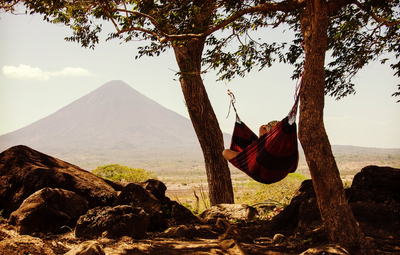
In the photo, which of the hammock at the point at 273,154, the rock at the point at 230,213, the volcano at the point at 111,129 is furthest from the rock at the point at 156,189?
the volcano at the point at 111,129

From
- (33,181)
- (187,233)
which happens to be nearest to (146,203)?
(187,233)

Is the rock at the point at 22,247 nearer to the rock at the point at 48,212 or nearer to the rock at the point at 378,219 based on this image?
the rock at the point at 48,212

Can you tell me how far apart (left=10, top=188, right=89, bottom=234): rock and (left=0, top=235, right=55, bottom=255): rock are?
2.29 feet

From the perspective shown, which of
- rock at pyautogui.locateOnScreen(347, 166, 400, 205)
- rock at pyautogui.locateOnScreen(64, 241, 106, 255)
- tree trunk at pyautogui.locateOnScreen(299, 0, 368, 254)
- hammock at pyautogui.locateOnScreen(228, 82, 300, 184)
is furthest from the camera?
rock at pyautogui.locateOnScreen(347, 166, 400, 205)

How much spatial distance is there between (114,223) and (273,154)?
1.62m

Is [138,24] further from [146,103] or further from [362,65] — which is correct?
[146,103]

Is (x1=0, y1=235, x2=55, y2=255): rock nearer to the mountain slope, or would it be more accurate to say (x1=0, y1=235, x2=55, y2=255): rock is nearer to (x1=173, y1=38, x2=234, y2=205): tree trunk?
(x1=173, y1=38, x2=234, y2=205): tree trunk

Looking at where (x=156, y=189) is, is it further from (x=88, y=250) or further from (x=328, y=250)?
(x=328, y=250)

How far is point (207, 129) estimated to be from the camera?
4637 millimetres

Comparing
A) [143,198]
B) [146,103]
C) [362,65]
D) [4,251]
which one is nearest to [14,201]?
[143,198]

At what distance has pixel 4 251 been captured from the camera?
6.41ft

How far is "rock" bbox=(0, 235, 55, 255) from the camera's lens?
1974 millimetres

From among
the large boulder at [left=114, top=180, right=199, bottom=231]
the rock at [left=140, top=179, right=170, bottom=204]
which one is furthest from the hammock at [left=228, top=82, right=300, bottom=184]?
the rock at [left=140, top=179, right=170, bottom=204]

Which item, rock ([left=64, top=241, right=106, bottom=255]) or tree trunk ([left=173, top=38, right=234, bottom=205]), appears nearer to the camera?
rock ([left=64, top=241, right=106, bottom=255])
